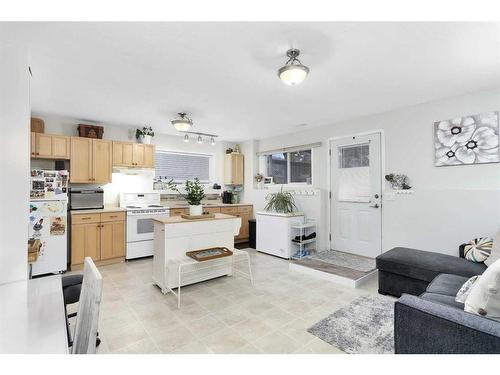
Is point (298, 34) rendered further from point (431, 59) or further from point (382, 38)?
point (431, 59)

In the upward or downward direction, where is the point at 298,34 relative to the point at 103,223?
upward

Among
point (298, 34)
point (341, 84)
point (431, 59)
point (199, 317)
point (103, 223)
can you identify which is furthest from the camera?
point (103, 223)

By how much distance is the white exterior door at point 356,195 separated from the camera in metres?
4.08

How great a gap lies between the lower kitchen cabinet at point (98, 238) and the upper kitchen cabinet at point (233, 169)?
263 centimetres

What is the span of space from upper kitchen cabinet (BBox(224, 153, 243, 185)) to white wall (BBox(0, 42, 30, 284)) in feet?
14.5

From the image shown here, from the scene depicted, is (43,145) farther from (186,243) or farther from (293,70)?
(293,70)

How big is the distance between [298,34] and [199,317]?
8.95 ft

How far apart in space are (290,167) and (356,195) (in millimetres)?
1653

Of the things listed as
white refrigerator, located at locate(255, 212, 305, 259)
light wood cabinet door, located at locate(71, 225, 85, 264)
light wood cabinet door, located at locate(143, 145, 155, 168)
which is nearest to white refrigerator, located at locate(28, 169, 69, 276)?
light wood cabinet door, located at locate(71, 225, 85, 264)

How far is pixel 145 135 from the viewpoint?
192 inches

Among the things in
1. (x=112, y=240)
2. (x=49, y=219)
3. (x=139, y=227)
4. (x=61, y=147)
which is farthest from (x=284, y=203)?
(x=61, y=147)

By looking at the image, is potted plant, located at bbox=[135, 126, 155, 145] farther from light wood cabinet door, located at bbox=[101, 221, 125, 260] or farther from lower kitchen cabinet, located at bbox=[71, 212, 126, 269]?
light wood cabinet door, located at bbox=[101, 221, 125, 260]

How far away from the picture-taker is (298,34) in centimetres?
194
